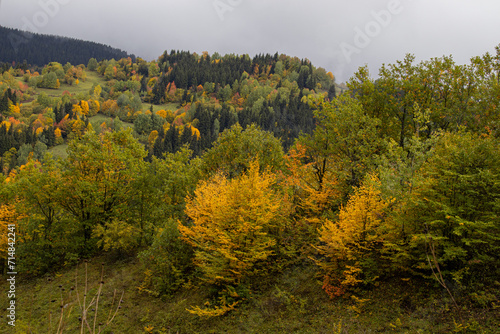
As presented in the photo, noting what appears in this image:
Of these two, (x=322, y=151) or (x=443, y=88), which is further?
(x=443, y=88)

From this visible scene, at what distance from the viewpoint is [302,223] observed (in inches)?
984

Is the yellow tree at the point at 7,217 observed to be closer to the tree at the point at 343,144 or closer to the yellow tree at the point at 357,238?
the tree at the point at 343,144

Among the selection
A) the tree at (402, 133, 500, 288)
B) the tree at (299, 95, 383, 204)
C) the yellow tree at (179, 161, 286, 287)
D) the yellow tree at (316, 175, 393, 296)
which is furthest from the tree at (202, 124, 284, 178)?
the tree at (402, 133, 500, 288)

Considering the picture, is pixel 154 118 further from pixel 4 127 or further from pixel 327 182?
pixel 327 182

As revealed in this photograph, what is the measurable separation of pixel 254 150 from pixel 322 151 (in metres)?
6.34

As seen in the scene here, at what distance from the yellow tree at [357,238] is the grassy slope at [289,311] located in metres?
1.08

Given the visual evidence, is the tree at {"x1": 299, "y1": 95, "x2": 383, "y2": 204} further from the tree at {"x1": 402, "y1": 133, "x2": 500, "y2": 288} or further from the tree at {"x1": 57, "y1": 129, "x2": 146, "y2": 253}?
the tree at {"x1": 57, "y1": 129, "x2": 146, "y2": 253}

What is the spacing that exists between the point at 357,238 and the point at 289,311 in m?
6.05

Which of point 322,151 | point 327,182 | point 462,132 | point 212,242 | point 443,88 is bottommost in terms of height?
point 212,242

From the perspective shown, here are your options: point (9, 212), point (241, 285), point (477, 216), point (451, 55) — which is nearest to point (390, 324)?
point (477, 216)

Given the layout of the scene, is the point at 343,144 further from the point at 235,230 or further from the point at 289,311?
the point at 289,311

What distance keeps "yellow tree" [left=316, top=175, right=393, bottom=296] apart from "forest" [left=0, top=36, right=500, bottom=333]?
0.38 feet

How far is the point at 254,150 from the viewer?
28516 millimetres

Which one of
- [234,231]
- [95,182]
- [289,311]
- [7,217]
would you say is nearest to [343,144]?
[234,231]
